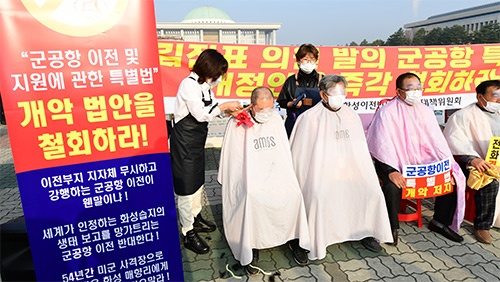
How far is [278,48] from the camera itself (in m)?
4.71

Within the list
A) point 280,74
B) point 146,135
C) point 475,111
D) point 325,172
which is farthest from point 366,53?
point 146,135

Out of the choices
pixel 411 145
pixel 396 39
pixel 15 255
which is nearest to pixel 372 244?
pixel 411 145

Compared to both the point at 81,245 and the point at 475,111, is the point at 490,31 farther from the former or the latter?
the point at 81,245

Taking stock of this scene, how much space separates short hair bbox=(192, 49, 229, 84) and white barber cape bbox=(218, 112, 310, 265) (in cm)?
44

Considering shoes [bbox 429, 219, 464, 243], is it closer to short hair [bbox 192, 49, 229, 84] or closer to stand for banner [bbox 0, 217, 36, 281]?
short hair [bbox 192, 49, 229, 84]

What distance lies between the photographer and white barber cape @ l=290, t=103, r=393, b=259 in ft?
9.48

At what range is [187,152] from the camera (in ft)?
9.57

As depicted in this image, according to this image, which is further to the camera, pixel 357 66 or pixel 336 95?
pixel 357 66

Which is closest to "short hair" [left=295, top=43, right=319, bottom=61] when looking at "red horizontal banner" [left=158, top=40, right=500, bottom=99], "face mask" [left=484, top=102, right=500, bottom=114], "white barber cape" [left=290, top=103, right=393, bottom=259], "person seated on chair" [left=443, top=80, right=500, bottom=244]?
"white barber cape" [left=290, top=103, right=393, bottom=259]

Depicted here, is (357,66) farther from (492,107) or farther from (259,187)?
(259,187)

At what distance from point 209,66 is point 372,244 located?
2.21m

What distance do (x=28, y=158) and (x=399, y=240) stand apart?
3240mm

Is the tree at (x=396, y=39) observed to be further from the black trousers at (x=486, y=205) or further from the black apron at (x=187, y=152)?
the black apron at (x=187, y=152)

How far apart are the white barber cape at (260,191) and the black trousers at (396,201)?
0.94m
